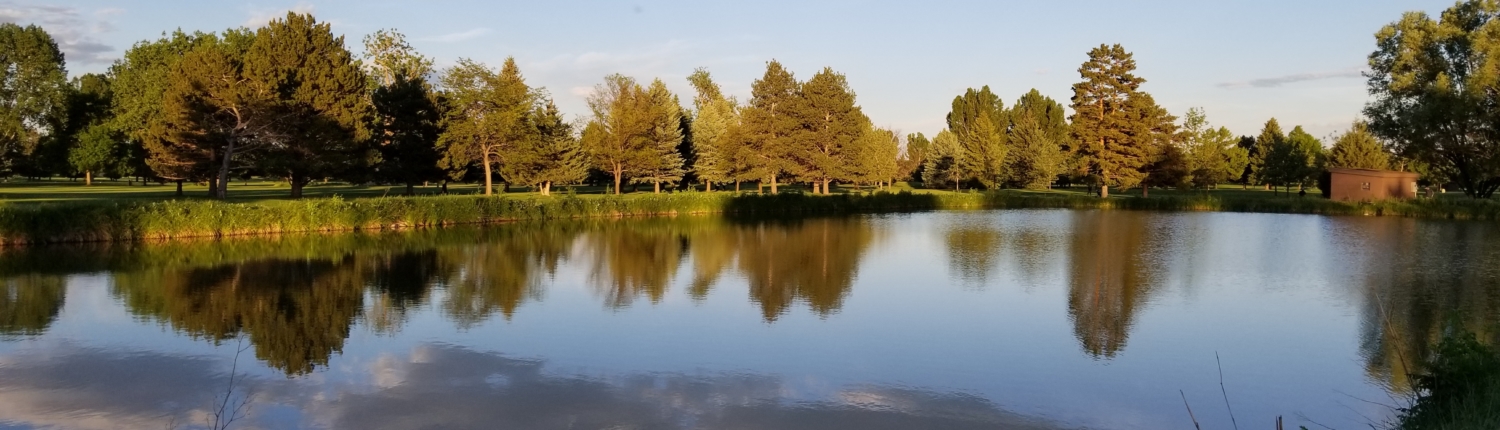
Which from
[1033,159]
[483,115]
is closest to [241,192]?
[483,115]

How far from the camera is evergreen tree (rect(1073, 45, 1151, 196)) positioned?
5578 cm

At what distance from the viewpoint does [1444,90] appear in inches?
1497

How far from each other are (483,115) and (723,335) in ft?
119

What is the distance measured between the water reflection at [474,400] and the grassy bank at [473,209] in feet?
60.9

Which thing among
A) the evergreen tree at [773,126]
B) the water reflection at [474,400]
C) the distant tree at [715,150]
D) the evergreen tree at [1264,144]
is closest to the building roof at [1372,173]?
the evergreen tree at [1264,144]

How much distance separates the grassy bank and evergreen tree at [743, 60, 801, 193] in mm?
9011

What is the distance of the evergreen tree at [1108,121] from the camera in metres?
55.8

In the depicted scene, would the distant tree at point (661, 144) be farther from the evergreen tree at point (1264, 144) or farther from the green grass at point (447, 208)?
the evergreen tree at point (1264, 144)

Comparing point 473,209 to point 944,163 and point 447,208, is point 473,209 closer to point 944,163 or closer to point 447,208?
point 447,208

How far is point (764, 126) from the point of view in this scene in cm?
5831

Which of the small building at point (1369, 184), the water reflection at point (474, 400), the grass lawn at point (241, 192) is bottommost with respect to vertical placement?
the water reflection at point (474, 400)

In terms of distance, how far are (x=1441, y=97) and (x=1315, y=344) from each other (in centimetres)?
3432

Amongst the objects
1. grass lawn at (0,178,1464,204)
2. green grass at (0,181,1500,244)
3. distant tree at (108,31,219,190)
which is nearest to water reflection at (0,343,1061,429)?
green grass at (0,181,1500,244)

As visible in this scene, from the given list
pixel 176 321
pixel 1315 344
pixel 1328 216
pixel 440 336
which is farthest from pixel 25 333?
pixel 1328 216
